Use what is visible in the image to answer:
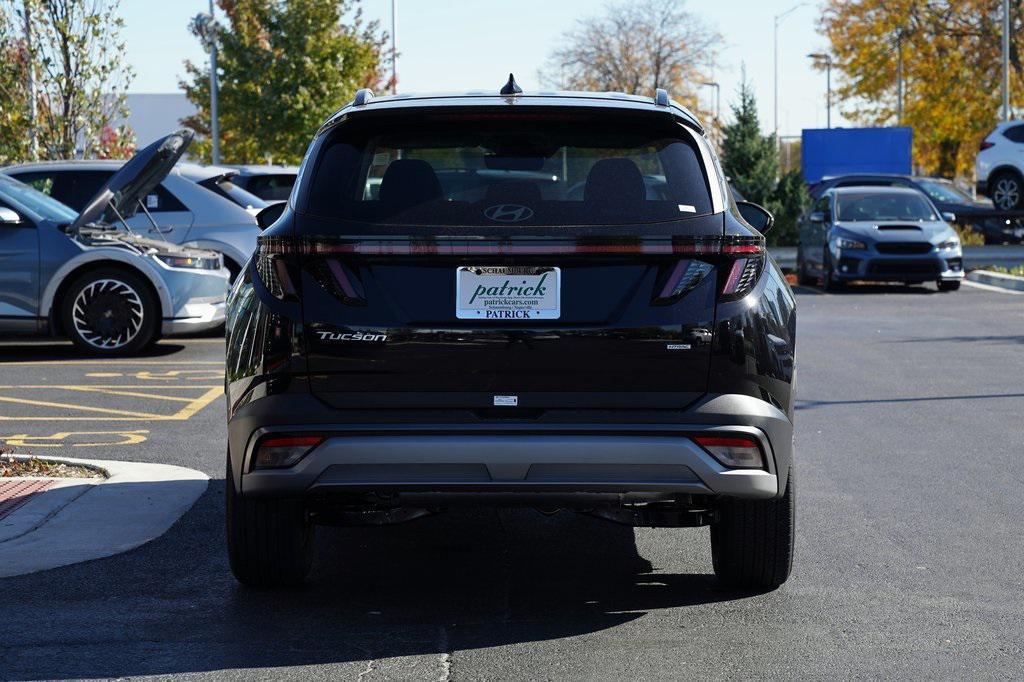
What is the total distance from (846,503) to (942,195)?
25.8 m

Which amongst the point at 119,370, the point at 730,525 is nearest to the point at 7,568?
the point at 730,525

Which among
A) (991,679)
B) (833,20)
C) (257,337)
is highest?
(833,20)

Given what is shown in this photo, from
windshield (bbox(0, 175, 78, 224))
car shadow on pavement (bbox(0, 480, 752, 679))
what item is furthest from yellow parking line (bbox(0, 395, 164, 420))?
car shadow on pavement (bbox(0, 480, 752, 679))

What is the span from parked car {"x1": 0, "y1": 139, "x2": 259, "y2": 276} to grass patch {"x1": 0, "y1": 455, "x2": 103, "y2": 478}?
8.12 meters

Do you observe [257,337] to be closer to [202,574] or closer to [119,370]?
[202,574]

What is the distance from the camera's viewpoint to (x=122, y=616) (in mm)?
5660

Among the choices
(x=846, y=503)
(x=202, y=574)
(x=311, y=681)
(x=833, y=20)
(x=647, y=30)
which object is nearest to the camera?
(x=311, y=681)

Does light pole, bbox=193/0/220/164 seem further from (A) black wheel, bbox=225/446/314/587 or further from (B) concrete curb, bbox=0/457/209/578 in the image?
(A) black wheel, bbox=225/446/314/587

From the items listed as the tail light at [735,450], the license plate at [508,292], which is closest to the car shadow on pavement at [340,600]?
the tail light at [735,450]

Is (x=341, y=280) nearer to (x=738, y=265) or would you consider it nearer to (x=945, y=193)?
(x=738, y=265)

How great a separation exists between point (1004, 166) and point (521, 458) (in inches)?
1147

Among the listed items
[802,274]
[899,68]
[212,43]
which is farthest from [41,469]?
[899,68]

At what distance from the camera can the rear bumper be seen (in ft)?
17.1

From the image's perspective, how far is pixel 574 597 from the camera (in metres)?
5.94
